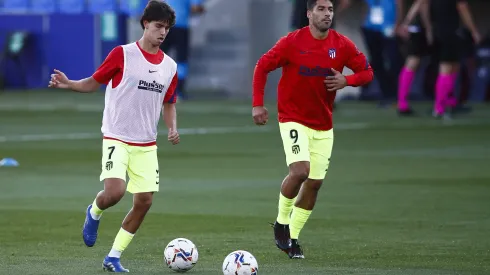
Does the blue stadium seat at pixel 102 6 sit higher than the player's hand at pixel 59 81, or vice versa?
the player's hand at pixel 59 81

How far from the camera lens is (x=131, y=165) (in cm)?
904

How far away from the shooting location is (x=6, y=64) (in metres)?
37.5

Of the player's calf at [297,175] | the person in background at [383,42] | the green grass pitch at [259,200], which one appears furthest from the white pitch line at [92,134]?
the player's calf at [297,175]

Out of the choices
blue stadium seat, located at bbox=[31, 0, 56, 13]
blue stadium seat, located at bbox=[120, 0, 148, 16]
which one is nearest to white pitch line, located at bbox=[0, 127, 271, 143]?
blue stadium seat, located at bbox=[120, 0, 148, 16]

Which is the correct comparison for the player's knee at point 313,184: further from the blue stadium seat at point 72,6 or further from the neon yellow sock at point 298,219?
the blue stadium seat at point 72,6

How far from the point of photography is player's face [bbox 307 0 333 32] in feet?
32.3

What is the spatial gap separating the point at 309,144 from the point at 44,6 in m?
28.0

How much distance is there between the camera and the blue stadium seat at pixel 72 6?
3691 cm

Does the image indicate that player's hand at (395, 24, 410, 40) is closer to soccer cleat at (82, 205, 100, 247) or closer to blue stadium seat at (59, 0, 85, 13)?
blue stadium seat at (59, 0, 85, 13)

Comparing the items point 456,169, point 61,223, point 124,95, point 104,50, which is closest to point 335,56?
point 124,95

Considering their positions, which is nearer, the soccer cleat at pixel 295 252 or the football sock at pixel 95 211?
the football sock at pixel 95 211

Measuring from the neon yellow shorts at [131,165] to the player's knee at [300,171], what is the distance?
121 cm

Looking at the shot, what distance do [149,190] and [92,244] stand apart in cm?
68

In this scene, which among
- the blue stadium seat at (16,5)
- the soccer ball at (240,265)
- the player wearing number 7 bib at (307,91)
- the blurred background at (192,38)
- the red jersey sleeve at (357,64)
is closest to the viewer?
the soccer ball at (240,265)
